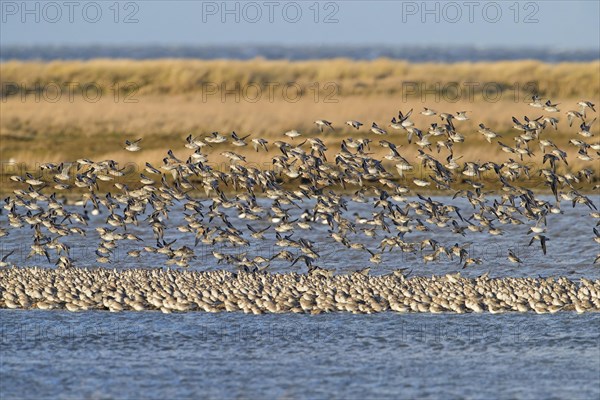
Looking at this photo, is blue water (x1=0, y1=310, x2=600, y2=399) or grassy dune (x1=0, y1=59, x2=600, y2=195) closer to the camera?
blue water (x1=0, y1=310, x2=600, y2=399)

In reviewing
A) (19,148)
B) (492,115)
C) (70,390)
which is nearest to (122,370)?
(70,390)

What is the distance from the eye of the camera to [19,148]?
45.7 m

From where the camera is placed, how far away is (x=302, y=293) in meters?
26.0

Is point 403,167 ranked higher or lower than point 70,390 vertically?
higher

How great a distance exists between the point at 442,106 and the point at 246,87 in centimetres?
1227

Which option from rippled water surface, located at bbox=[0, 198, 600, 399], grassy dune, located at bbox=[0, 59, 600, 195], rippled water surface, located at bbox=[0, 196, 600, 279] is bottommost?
rippled water surface, located at bbox=[0, 198, 600, 399]

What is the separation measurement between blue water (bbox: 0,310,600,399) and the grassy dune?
1742cm

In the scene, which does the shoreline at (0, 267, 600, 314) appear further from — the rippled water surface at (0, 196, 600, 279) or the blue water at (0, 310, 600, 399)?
the rippled water surface at (0, 196, 600, 279)

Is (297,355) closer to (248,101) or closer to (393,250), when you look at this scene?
(393,250)

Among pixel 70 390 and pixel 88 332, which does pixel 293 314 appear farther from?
pixel 70 390

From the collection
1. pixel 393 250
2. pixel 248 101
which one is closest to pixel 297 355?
pixel 393 250

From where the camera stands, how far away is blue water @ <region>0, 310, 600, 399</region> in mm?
19984

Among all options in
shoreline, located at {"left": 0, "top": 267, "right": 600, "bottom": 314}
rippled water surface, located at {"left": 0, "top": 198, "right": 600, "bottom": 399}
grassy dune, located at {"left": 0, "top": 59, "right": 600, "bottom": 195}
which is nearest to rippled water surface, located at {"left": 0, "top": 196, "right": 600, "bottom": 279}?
shoreline, located at {"left": 0, "top": 267, "right": 600, "bottom": 314}

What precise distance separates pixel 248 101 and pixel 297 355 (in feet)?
114
